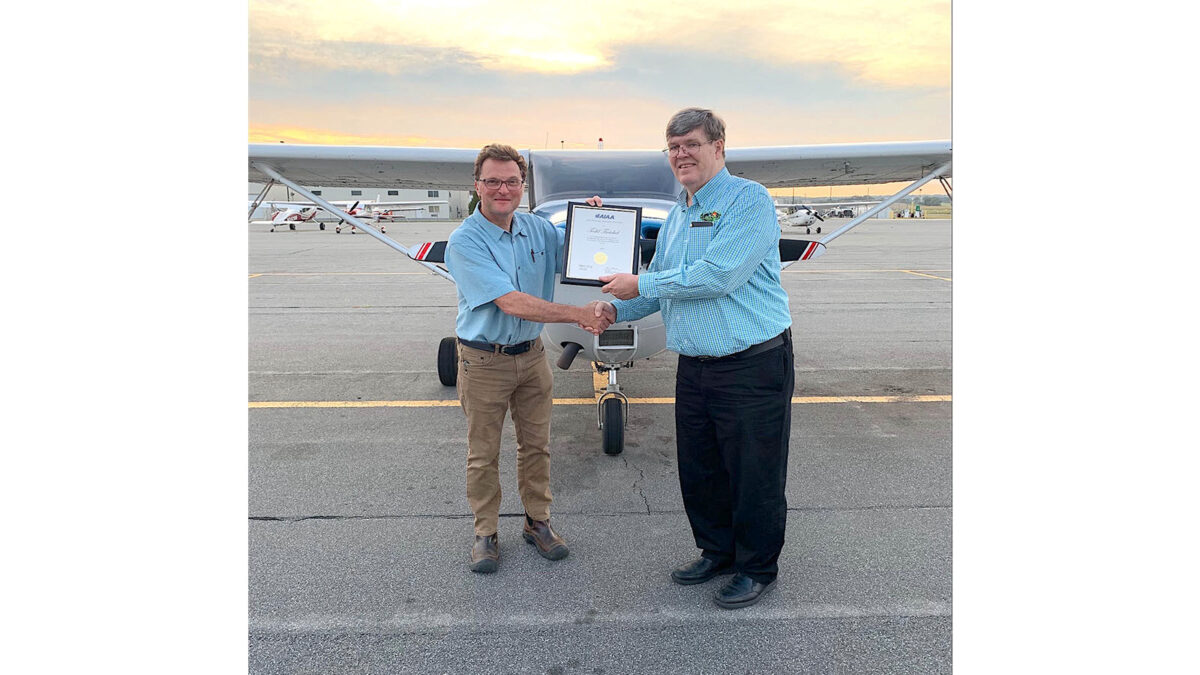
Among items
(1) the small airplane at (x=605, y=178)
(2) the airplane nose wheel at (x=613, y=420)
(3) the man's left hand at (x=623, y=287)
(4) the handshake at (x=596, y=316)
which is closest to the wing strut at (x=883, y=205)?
(1) the small airplane at (x=605, y=178)

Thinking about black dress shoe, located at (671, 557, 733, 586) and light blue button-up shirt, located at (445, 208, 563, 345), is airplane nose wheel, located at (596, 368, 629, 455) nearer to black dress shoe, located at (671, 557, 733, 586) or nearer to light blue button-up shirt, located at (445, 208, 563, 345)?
light blue button-up shirt, located at (445, 208, 563, 345)

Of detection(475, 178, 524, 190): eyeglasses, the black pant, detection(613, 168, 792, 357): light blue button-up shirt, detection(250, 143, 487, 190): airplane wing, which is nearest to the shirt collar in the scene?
detection(613, 168, 792, 357): light blue button-up shirt

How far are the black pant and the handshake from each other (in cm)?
44

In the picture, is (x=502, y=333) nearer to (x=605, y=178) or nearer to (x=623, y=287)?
(x=623, y=287)

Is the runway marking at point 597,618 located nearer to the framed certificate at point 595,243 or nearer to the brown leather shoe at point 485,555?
the brown leather shoe at point 485,555

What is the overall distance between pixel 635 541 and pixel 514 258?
1.42m

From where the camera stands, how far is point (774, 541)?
9.27ft

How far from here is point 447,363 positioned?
6117 mm

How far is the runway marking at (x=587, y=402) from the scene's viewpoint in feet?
18.4

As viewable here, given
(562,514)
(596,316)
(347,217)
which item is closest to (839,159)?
(347,217)

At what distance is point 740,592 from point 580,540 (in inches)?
33.7

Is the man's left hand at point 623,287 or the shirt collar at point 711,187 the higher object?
the shirt collar at point 711,187

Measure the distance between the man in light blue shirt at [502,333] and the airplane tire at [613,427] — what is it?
3.90ft
